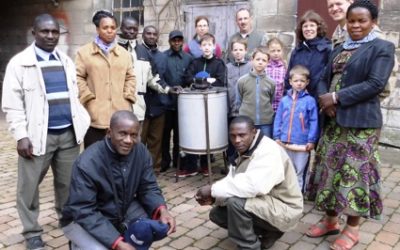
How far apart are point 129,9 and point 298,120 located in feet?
20.3

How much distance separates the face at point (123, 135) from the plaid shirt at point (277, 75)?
7.36 ft

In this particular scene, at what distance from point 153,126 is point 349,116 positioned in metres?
2.65

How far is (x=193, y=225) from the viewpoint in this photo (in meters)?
3.80

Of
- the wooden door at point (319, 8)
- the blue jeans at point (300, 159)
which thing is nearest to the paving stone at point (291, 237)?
the blue jeans at point (300, 159)

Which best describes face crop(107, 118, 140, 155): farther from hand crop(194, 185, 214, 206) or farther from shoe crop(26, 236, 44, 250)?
shoe crop(26, 236, 44, 250)

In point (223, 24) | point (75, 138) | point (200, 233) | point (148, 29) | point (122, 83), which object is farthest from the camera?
point (223, 24)

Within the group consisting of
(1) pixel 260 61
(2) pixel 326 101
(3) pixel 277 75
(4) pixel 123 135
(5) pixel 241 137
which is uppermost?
(1) pixel 260 61

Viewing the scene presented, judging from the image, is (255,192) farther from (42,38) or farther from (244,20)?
(244,20)

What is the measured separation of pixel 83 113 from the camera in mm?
3430

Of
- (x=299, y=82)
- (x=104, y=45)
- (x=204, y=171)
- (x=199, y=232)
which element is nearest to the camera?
(x=199, y=232)

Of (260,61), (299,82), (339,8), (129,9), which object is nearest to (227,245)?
(299,82)

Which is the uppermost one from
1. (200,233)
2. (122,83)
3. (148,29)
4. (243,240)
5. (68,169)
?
(148,29)

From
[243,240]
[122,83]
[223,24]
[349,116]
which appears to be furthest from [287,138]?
[223,24]

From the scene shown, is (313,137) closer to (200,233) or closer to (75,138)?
(200,233)
